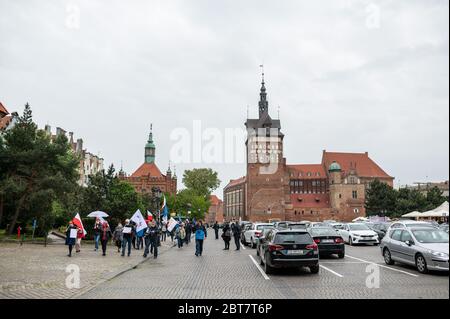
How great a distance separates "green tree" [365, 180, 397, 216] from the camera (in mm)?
72062

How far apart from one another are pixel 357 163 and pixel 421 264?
10275 cm

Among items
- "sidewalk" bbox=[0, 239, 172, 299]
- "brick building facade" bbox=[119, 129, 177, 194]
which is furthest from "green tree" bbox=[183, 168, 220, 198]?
"sidewalk" bbox=[0, 239, 172, 299]

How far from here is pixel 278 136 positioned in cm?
9562

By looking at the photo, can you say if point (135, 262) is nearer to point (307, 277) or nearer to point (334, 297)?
point (307, 277)

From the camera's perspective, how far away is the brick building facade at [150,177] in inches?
3871

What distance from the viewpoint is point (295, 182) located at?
367ft

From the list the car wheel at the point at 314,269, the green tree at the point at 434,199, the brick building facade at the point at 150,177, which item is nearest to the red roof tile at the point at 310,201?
the brick building facade at the point at 150,177

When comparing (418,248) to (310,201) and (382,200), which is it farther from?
(310,201)

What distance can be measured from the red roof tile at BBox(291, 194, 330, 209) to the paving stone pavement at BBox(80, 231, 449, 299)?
296 feet

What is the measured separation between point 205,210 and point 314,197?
113 ft

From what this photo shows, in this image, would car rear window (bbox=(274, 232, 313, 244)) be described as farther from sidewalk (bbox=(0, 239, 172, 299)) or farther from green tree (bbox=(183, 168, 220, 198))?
green tree (bbox=(183, 168, 220, 198))

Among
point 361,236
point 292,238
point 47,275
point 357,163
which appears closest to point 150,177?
point 357,163

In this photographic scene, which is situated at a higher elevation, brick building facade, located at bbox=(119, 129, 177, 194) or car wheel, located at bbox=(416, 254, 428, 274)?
brick building facade, located at bbox=(119, 129, 177, 194)
